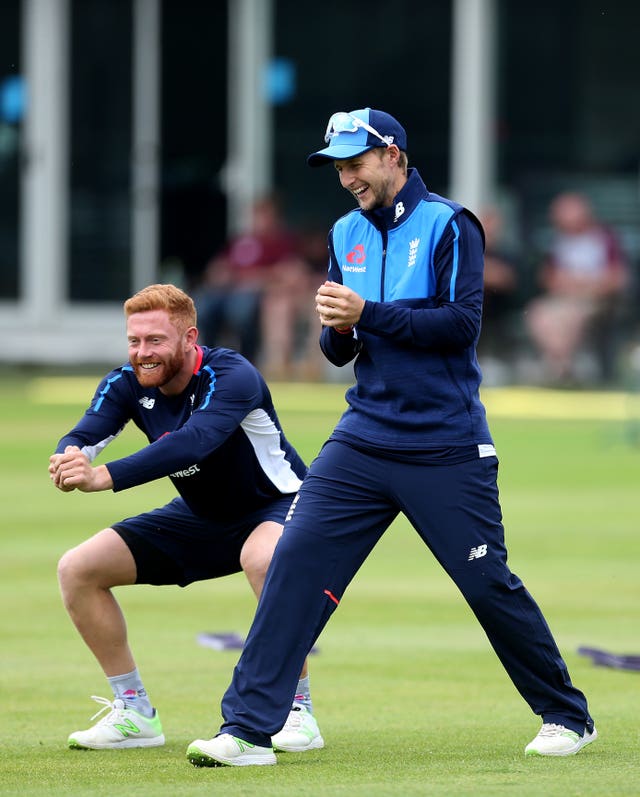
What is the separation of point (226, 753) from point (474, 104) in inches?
775

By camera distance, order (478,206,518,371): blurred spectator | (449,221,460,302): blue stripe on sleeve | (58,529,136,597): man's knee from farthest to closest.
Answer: (478,206,518,371): blurred spectator, (58,529,136,597): man's knee, (449,221,460,302): blue stripe on sleeve

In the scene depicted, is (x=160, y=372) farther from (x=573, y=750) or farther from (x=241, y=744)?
(x=573, y=750)

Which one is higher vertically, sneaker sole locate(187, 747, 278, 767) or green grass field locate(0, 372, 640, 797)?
sneaker sole locate(187, 747, 278, 767)

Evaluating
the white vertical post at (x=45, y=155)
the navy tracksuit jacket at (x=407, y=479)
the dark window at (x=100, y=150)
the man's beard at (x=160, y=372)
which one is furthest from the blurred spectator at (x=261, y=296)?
the navy tracksuit jacket at (x=407, y=479)

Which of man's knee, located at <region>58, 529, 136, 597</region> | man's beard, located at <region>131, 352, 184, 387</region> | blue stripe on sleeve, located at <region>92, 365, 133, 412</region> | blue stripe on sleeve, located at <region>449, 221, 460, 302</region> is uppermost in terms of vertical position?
blue stripe on sleeve, located at <region>449, 221, 460, 302</region>

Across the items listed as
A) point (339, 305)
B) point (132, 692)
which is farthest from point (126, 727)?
point (339, 305)

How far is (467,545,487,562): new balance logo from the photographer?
20.8 feet

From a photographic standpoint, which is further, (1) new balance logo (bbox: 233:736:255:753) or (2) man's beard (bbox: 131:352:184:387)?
(2) man's beard (bbox: 131:352:184:387)

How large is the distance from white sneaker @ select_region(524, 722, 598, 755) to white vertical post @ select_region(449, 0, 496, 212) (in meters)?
18.8

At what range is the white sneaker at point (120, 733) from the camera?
694 centimetres

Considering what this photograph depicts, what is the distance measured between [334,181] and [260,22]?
8.05 ft

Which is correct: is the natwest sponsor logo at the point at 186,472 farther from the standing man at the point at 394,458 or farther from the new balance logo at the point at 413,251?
the new balance logo at the point at 413,251

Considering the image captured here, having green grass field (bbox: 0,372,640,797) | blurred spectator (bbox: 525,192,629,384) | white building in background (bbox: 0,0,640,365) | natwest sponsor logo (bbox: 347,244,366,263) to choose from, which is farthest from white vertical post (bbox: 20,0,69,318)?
natwest sponsor logo (bbox: 347,244,366,263)

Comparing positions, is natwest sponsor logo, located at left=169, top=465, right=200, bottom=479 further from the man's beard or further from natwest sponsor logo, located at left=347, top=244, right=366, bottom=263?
natwest sponsor logo, located at left=347, top=244, right=366, bottom=263
